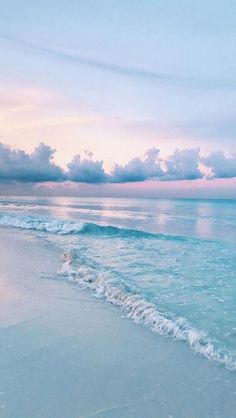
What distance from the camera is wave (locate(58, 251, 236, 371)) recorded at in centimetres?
565

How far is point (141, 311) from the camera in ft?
24.3

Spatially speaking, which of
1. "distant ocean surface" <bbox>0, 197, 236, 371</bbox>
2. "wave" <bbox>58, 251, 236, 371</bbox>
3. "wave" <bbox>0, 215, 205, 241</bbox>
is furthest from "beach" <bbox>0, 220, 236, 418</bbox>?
"wave" <bbox>0, 215, 205, 241</bbox>

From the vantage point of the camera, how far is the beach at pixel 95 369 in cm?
405

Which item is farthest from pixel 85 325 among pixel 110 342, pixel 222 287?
pixel 222 287

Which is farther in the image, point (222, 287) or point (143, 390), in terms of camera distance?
point (222, 287)

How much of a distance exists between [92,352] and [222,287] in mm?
5260

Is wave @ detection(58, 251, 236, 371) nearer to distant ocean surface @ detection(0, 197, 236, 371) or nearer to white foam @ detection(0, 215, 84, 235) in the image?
distant ocean surface @ detection(0, 197, 236, 371)

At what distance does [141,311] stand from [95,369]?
2.62 metres

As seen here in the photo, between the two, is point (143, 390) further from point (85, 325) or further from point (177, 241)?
point (177, 241)

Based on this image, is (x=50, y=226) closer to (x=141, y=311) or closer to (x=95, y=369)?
(x=141, y=311)

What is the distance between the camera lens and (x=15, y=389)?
4324mm

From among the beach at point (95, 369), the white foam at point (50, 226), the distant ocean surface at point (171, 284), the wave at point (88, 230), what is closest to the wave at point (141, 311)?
the distant ocean surface at point (171, 284)

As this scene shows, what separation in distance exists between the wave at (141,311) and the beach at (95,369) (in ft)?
0.70

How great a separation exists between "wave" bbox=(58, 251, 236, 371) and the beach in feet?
0.70
